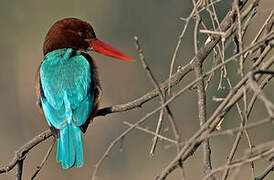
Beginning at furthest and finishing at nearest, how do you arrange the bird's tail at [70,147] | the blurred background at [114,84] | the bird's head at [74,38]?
the blurred background at [114,84] < the bird's head at [74,38] < the bird's tail at [70,147]

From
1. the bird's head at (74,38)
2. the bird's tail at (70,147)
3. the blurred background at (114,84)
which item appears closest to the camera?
the bird's tail at (70,147)

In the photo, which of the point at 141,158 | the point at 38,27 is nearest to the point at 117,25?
the point at 38,27

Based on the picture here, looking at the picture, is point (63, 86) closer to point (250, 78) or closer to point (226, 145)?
point (250, 78)

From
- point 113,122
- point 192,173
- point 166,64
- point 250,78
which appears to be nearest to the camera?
point 250,78

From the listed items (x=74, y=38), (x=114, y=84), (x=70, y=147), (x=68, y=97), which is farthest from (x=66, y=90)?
(x=114, y=84)

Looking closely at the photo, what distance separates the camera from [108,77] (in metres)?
8.23

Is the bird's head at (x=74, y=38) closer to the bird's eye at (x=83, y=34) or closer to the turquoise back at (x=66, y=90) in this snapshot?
the bird's eye at (x=83, y=34)

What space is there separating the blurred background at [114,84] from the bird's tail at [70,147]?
190cm

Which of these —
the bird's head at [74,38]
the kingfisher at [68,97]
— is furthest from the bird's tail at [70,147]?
the bird's head at [74,38]

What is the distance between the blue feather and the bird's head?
0.35m

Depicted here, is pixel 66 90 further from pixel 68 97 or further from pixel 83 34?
pixel 83 34

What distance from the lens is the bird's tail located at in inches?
116

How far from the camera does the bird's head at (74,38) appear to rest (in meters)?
3.68

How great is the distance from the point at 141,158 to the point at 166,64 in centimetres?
205
